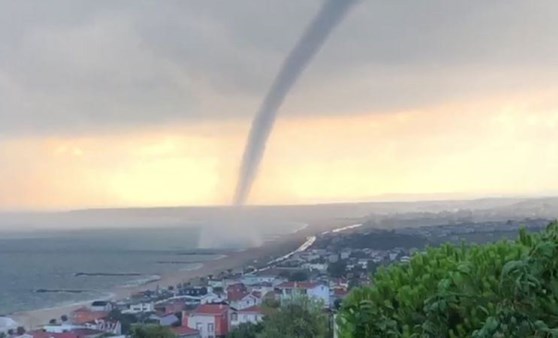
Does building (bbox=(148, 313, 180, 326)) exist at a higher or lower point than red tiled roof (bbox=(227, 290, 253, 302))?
lower

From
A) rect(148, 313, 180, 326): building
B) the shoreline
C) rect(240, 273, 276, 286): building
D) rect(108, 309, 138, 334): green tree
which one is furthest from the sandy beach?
rect(148, 313, 180, 326): building

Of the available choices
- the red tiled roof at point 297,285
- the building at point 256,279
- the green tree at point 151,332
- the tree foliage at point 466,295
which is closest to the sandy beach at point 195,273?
the building at point 256,279

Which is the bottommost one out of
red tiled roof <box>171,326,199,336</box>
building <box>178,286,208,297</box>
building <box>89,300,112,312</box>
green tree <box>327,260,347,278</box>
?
red tiled roof <box>171,326,199,336</box>

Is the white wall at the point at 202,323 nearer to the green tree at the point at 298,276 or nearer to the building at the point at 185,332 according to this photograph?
the building at the point at 185,332

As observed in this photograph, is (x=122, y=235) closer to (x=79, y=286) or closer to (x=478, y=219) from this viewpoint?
(x=79, y=286)

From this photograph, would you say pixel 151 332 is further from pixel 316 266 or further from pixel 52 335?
pixel 316 266

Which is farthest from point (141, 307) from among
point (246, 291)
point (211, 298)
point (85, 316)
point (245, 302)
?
point (245, 302)

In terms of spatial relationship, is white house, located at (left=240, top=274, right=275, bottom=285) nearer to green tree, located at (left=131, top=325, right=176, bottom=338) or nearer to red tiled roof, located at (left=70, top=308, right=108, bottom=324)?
red tiled roof, located at (left=70, top=308, right=108, bottom=324)

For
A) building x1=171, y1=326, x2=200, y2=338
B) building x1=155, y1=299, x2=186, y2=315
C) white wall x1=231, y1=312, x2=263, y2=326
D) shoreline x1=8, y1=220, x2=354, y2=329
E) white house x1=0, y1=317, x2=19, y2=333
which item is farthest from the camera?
shoreline x1=8, y1=220, x2=354, y2=329
